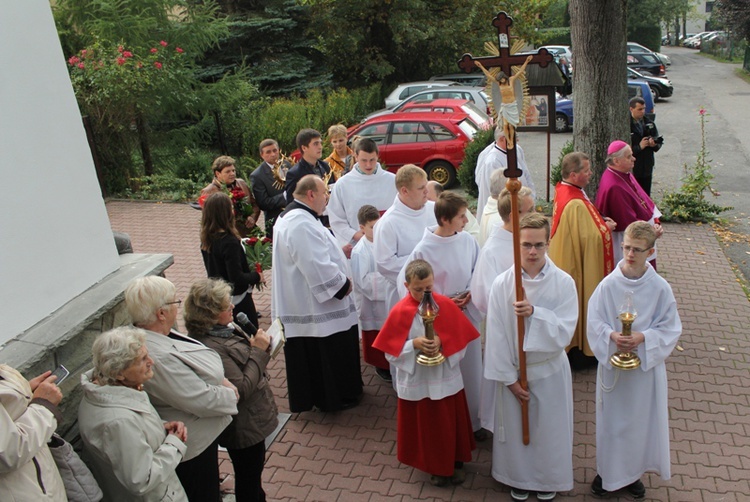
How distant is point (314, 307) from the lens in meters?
5.48

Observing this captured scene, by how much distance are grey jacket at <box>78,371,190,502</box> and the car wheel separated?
11302 mm

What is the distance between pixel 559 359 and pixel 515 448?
66cm

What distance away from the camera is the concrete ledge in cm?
350

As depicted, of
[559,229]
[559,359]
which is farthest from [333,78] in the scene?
[559,359]

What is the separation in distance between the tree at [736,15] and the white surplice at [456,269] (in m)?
32.4

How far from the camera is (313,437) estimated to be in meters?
5.49

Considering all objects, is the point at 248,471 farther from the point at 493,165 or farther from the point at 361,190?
the point at 493,165

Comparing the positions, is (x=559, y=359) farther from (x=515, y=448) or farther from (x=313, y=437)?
(x=313, y=437)

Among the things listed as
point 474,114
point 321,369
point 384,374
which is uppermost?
point 321,369

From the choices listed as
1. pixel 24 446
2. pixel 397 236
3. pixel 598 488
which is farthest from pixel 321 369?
pixel 24 446

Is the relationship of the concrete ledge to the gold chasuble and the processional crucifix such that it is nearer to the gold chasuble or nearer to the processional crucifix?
the processional crucifix

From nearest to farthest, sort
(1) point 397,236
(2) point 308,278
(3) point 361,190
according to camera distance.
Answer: (2) point 308,278
(1) point 397,236
(3) point 361,190

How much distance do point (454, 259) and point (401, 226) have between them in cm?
72

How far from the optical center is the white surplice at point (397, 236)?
5.61 meters
